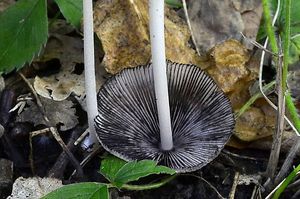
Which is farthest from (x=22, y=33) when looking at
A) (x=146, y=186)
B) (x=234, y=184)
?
(x=234, y=184)

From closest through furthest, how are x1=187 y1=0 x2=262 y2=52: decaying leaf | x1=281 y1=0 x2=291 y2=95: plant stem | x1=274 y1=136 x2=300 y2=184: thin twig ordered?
x1=281 y1=0 x2=291 y2=95: plant stem, x1=274 y1=136 x2=300 y2=184: thin twig, x1=187 y1=0 x2=262 y2=52: decaying leaf

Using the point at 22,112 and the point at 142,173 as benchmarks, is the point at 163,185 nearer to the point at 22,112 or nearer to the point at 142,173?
the point at 142,173

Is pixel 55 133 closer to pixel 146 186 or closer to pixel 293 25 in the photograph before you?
pixel 146 186

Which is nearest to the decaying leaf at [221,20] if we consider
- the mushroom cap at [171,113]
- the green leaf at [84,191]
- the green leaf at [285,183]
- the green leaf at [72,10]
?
the mushroom cap at [171,113]

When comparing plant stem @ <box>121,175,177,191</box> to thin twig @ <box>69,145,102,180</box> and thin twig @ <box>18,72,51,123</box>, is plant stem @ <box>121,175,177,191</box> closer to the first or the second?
thin twig @ <box>69,145,102,180</box>

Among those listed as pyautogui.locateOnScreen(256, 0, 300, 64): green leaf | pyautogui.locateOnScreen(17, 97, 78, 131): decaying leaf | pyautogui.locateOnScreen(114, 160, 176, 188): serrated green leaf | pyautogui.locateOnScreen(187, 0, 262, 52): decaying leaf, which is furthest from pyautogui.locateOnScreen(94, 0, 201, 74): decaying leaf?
pyautogui.locateOnScreen(114, 160, 176, 188): serrated green leaf

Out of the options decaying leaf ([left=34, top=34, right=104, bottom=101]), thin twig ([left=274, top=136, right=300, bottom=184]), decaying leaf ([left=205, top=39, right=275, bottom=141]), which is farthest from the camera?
decaying leaf ([left=34, top=34, right=104, bottom=101])

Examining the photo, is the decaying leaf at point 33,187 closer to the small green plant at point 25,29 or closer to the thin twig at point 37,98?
the thin twig at point 37,98
